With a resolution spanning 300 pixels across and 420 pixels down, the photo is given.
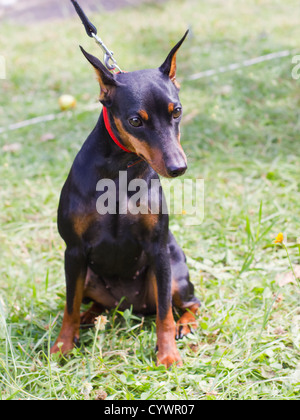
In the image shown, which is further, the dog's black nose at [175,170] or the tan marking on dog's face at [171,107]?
the tan marking on dog's face at [171,107]

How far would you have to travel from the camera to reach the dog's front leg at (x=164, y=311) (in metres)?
2.54

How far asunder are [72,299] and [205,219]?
1.52 meters

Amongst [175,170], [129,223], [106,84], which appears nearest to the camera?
[175,170]

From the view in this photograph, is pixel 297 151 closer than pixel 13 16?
Yes

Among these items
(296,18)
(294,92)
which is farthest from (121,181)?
(296,18)

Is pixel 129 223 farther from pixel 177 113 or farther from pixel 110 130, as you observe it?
pixel 177 113

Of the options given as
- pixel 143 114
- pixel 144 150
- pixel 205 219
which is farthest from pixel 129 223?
pixel 205 219

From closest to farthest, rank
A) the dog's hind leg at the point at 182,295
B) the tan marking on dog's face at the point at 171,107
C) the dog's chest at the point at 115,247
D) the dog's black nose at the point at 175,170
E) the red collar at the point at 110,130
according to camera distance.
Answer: the dog's black nose at the point at 175,170
the tan marking on dog's face at the point at 171,107
the red collar at the point at 110,130
the dog's chest at the point at 115,247
the dog's hind leg at the point at 182,295

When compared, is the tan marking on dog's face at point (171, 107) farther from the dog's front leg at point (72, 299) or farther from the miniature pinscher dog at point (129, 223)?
the dog's front leg at point (72, 299)

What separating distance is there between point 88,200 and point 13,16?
782cm

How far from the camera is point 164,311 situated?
256 centimetres

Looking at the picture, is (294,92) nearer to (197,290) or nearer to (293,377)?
(197,290)

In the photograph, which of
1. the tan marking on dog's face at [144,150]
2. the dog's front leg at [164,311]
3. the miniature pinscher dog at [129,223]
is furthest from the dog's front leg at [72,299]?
the tan marking on dog's face at [144,150]
